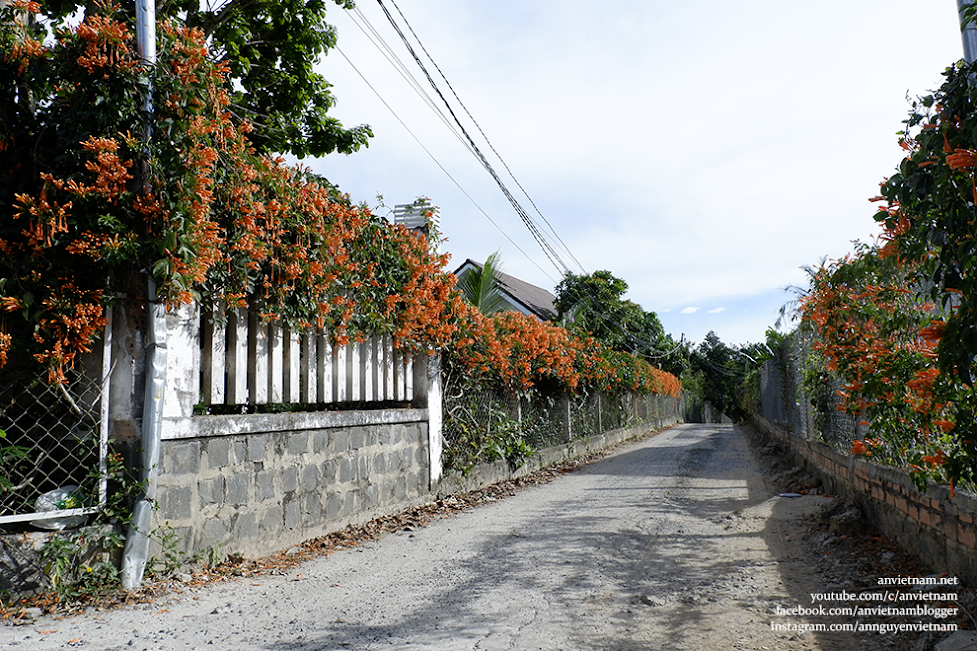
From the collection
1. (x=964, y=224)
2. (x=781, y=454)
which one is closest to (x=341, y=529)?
(x=964, y=224)

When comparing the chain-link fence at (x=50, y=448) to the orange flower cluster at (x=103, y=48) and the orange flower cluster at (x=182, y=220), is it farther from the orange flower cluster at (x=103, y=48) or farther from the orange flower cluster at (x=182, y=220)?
the orange flower cluster at (x=103, y=48)

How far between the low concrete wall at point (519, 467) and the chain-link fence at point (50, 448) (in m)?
4.04

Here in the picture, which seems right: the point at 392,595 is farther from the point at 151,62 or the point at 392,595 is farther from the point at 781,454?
the point at 781,454

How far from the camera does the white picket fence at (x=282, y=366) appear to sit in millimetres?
4617

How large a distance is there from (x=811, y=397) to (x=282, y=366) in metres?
6.35

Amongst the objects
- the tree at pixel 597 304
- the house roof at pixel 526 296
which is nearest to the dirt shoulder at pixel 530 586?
the house roof at pixel 526 296

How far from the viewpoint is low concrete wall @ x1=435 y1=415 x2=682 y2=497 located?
771 cm

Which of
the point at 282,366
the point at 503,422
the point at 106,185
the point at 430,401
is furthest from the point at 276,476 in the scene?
the point at 503,422

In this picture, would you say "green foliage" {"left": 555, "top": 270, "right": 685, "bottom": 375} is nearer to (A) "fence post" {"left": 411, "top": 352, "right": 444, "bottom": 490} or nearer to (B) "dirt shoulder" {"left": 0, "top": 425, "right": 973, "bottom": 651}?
(A) "fence post" {"left": 411, "top": 352, "right": 444, "bottom": 490}

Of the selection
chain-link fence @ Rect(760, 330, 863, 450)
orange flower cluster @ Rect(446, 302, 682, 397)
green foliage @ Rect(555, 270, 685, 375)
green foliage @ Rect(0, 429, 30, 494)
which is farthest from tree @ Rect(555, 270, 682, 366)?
green foliage @ Rect(0, 429, 30, 494)

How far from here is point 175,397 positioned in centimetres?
415

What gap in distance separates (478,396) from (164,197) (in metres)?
5.53

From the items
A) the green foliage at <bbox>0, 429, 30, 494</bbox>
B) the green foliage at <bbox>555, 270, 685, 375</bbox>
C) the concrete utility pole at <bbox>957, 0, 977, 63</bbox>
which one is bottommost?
the green foliage at <bbox>0, 429, 30, 494</bbox>

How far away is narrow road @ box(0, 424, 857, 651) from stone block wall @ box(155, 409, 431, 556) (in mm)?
443
